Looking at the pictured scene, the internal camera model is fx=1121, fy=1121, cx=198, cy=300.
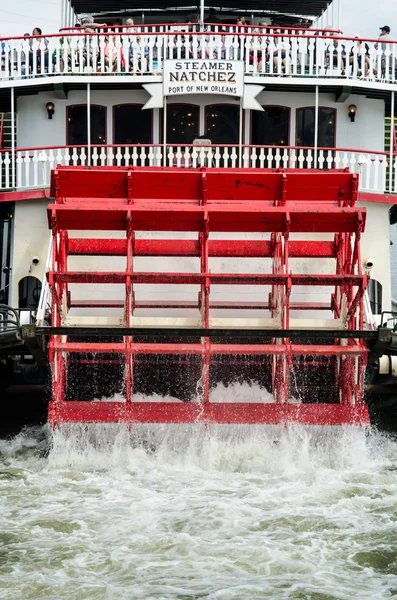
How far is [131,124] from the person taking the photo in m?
13.9

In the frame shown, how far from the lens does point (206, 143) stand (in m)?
12.9

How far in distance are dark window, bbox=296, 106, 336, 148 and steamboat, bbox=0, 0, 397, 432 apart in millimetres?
25

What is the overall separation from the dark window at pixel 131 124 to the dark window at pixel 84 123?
174 mm

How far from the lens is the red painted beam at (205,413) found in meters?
11.0

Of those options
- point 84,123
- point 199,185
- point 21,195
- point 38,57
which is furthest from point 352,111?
point 21,195

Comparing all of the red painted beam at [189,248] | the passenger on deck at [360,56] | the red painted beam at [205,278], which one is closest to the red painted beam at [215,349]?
the red painted beam at [205,278]

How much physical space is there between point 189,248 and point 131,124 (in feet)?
7.55

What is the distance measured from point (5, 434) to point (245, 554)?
4.46 m

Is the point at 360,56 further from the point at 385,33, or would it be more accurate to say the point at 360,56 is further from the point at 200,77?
the point at 200,77

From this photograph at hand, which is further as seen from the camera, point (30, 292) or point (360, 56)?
point (360, 56)

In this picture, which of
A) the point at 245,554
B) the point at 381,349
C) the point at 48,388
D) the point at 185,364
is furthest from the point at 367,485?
the point at 48,388

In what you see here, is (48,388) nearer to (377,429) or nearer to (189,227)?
(189,227)

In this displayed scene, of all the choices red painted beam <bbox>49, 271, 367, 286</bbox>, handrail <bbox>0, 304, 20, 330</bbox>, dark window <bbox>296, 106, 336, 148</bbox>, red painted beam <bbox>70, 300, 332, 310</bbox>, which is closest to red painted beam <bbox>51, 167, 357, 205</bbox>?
red painted beam <bbox>49, 271, 367, 286</bbox>

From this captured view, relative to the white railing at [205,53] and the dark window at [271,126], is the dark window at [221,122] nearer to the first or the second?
the dark window at [271,126]
